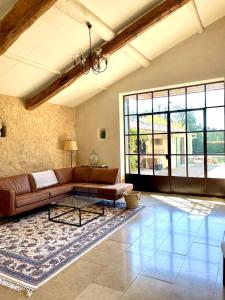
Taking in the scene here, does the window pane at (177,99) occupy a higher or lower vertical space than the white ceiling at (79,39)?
lower

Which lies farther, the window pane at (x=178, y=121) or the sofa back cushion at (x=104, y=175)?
the window pane at (x=178, y=121)

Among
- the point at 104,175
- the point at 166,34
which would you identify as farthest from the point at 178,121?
the point at 104,175

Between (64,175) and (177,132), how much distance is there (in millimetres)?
3164

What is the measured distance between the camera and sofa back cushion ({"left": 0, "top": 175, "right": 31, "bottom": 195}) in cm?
472

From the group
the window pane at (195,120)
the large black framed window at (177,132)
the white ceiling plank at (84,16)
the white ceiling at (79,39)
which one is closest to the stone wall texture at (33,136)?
the white ceiling at (79,39)

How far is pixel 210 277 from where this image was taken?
2463 millimetres

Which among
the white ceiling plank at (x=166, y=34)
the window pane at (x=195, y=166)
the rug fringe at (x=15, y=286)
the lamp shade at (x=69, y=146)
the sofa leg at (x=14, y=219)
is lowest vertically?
the rug fringe at (x=15, y=286)

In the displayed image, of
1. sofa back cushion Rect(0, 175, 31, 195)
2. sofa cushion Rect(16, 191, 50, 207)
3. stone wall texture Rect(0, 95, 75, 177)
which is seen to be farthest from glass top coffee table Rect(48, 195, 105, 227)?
stone wall texture Rect(0, 95, 75, 177)

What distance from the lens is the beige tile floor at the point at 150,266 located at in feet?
7.36

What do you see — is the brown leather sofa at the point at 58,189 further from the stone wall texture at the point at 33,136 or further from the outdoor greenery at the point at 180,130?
the outdoor greenery at the point at 180,130

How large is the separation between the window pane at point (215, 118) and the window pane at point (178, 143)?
70 cm

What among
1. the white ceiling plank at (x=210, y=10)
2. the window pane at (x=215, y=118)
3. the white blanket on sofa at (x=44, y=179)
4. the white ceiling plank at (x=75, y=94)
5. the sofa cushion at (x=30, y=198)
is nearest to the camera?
the sofa cushion at (x=30, y=198)

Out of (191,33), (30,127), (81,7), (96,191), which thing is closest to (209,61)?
(191,33)

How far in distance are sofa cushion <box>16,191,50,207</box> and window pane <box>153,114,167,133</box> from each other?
3426 mm
